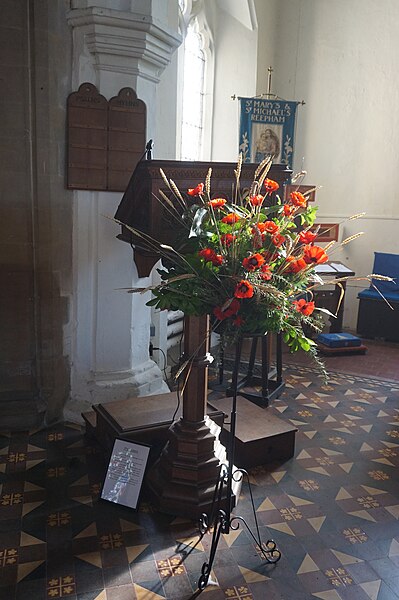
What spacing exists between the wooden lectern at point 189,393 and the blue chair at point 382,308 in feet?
14.9

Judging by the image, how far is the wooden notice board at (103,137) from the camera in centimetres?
376

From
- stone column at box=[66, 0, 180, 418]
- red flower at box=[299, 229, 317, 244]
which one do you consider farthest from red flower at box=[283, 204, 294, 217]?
stone column at box=[66, 0, 180, 418]

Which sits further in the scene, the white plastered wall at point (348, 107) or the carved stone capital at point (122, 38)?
the white plastered wall at point (348, 107)

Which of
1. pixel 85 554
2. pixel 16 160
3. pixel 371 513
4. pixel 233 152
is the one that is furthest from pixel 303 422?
pixel 233 152

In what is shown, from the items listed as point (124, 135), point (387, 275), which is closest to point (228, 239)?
point (124, 135)

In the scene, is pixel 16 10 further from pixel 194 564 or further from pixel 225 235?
pixel 194 564

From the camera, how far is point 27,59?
359 centimetres

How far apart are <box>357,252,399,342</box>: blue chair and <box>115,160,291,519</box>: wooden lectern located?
455cm

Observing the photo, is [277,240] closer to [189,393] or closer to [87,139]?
[189,393]

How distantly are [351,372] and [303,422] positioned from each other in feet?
5.12

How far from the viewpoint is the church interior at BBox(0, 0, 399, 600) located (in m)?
2.48

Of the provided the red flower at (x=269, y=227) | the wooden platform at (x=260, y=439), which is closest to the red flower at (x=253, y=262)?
the red flower at (x=269, y=227)

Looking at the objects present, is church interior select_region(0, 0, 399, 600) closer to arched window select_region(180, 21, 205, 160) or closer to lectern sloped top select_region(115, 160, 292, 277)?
lectern sloped top select_region(115, 160, 292, 277)

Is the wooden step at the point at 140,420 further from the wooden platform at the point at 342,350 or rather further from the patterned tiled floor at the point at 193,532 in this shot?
the wooden platform at the point at 342,350
